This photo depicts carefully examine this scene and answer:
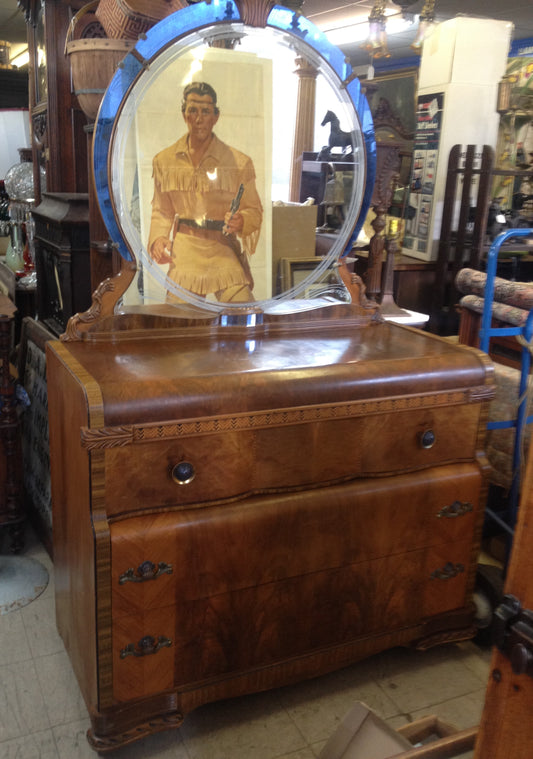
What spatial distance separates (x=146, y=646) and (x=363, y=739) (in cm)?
50

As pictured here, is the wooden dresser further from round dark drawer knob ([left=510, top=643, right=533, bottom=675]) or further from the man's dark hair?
round dark drawer knob ([left=510, top=643, right=533, bottom=675])

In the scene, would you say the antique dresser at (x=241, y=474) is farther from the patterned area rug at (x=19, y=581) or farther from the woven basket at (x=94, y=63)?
the patterned area rug at (x=19, y=581)

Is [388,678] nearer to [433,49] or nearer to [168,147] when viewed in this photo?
[168,147]

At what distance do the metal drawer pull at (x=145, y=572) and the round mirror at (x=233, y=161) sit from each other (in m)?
0.63

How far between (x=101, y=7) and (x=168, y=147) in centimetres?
49

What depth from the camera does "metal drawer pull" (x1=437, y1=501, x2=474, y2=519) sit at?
5.62 feet

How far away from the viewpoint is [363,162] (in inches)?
70.1

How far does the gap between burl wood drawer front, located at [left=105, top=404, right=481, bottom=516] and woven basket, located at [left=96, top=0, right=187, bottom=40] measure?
3.46 ft

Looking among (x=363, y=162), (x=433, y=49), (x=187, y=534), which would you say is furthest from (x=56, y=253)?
(x=433, y=49)

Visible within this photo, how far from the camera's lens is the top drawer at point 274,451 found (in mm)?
1350

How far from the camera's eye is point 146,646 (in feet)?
4.71

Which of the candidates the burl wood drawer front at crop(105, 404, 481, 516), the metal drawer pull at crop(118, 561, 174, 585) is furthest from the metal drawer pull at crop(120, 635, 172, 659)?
the burl wood drawer front at crop(105, 404, 481, 516)

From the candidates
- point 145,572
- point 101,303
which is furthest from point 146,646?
point 101,303

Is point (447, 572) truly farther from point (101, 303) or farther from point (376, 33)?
point (376, 33)
